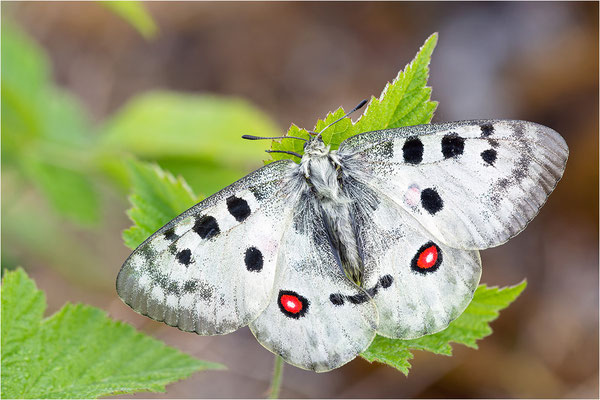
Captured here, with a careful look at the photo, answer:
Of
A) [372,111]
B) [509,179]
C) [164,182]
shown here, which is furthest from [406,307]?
[164,182]

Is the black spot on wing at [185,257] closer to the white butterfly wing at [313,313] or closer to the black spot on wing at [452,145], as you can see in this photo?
the white butterfly wing at [313,313]

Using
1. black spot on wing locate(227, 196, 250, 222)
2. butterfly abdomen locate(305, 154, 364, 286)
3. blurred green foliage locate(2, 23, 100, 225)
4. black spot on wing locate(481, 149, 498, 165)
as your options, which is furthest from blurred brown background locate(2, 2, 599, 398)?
black spot on wing locate(481, 149, 498, 165)

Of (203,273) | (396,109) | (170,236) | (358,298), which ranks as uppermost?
(396,109)

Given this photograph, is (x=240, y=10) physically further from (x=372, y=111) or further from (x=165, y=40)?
(x=372, y=111)

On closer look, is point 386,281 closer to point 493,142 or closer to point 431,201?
point 431,201

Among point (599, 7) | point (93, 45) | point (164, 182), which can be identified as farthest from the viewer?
point (93, 45)

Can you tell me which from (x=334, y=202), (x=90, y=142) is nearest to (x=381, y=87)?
(x=90, y=142)
